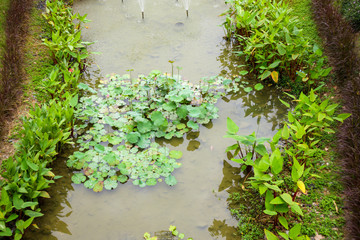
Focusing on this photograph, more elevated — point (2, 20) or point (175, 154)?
point (2, 20)

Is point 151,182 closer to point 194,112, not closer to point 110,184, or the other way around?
point 110,184

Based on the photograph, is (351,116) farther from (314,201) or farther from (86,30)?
(86,30)

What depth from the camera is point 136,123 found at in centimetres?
491

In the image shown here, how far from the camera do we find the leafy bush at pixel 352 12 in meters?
5.99

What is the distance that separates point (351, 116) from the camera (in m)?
4.58

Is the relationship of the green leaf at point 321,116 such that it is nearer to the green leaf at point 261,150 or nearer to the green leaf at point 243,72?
the green leaf at point 261,150

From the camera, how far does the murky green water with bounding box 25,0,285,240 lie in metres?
3.78

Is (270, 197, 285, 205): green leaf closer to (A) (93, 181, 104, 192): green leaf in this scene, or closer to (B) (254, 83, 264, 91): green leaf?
(A) (93, 181, 104, 192): green leaf

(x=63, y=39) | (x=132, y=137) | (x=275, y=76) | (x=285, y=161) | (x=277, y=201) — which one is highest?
(x=63, y=39)

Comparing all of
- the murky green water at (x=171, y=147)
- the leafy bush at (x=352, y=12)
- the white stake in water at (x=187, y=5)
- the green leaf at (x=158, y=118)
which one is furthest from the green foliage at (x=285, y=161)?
the white stake in water at (x=187, y=5)

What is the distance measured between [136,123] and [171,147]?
25.9 inches

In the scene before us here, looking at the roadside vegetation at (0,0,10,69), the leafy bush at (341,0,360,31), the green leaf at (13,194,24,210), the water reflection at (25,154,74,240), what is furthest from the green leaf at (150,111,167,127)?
the leafy bush at (341,0,360,31)

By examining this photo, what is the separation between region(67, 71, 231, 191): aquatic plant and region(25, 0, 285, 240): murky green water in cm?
16

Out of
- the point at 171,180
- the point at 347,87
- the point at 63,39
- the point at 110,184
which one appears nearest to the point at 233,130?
the point at 171,180
